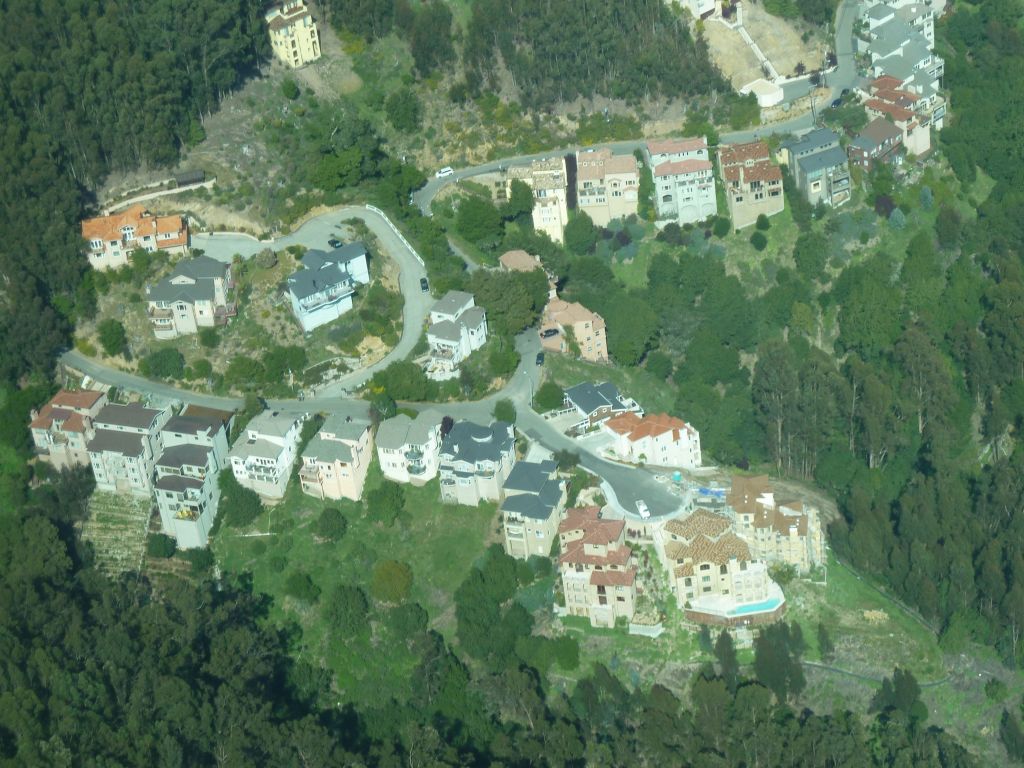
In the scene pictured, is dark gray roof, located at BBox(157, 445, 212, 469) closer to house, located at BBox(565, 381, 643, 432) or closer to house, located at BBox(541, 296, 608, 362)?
house, located at BBox(565, 381, 643, 432)

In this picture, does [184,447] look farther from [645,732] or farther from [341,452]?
[645,732]

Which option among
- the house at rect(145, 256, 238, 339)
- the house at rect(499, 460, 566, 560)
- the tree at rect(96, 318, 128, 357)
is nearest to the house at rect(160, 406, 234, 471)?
the house at rect(145, 256, 238, 339)

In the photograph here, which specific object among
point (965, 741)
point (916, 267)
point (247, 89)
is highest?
point (247, 89)

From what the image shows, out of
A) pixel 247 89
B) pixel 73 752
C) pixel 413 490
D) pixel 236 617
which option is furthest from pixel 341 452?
pixel 247 89

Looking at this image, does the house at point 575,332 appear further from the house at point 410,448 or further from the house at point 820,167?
the house at point 820,167

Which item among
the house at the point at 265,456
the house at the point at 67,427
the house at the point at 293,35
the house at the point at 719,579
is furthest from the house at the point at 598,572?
the house at the point at 293,35

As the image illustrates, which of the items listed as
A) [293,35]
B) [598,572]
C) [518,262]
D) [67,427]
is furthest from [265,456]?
[293,35]

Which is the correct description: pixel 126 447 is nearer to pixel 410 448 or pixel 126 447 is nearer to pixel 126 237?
pixel 126 237
